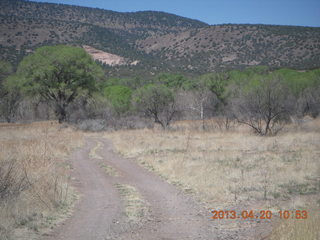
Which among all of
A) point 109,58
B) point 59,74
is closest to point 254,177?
point 59,74

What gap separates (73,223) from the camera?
6.16 meters

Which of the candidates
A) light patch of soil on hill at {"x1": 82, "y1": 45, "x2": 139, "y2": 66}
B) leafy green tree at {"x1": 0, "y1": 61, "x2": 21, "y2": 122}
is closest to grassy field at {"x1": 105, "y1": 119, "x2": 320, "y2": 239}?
leafy green tree at {"x1": 0, "y1": 61, "x2": 21, "y2": 122}

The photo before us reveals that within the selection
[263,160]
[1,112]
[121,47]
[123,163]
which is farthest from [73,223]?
[121,47]

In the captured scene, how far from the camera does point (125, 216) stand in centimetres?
668

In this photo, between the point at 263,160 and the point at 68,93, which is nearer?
the point at 263,160

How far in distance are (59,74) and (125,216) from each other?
3125cm

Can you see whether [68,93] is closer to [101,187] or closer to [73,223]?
[101,187]

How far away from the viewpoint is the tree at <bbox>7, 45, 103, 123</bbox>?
33.2 meters

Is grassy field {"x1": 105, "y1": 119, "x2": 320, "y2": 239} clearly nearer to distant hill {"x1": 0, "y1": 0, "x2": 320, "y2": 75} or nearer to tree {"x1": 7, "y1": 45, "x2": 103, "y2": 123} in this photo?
tree {"x1": 7, "y1": 45, "x2": 103, "y2": 123}

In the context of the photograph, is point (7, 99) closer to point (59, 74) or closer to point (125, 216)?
point (59, 74)

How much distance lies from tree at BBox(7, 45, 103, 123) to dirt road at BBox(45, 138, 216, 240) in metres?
25.5

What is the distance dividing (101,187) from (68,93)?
2709cm
